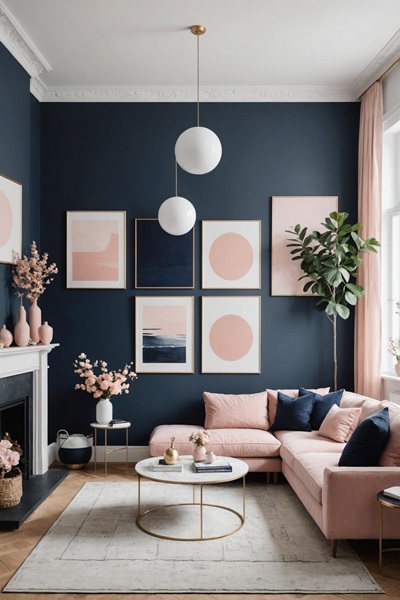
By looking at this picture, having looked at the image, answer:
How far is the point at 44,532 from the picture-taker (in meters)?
4.02

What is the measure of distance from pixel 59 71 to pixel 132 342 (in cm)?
270

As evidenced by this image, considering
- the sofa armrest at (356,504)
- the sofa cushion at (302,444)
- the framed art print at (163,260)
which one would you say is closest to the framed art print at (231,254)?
the framed art print at (163,260)

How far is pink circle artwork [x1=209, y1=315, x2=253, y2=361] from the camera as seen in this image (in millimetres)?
6047

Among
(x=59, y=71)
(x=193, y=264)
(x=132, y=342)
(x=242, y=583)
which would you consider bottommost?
(x=242, y=583)

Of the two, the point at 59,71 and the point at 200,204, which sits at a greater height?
the point at 59,71

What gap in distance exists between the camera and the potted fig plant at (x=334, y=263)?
556 centimetres

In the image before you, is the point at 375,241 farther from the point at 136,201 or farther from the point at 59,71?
the point at 59,71

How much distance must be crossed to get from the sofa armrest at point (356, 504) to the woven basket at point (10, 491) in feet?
7.30

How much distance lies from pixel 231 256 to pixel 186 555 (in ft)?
10.4

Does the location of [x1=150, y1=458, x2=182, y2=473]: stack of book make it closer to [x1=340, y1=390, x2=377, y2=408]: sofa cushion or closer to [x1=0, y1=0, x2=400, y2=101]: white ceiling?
[x1=340, y1=390, x2=377, y2=408]: sofa cushion

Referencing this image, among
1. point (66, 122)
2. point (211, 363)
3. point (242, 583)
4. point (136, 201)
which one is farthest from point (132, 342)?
point (242, 583)

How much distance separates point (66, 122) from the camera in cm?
614

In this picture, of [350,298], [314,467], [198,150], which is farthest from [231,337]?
[198,150]

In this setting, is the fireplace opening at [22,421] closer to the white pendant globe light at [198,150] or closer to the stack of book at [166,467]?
the stack of book at [166,467]
